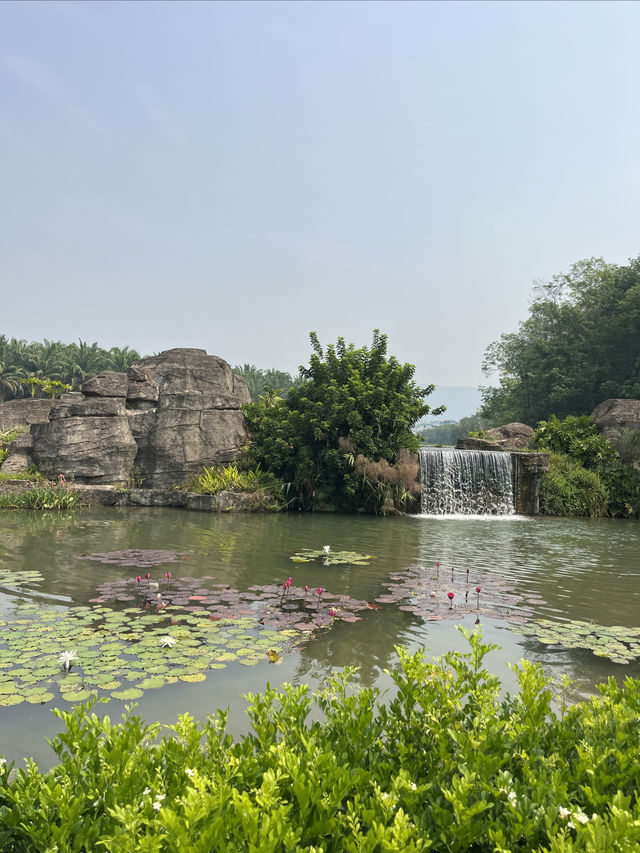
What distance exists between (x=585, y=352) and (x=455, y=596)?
1331 inches

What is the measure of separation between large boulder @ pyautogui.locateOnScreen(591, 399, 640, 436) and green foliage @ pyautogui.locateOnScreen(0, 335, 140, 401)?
143 feet

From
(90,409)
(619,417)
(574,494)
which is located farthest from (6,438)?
(619,417)

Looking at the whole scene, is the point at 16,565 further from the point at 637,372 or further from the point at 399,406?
the point at 637,372

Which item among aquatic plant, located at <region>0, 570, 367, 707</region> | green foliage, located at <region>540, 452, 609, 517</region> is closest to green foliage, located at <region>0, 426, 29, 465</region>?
aquatic plant, located at <region>0, 570, 367, 707</region>

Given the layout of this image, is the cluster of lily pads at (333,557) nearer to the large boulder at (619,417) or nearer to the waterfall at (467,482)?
the waterfall at (467,482)

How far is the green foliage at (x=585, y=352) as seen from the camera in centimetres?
3375

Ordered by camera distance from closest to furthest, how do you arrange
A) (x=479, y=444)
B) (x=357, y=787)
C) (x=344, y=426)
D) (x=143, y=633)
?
(x=357, y=787), (x=143, y=633), (x=344, y=426), (x=479, y=444)

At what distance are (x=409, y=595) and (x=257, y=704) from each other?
5105 millimetres

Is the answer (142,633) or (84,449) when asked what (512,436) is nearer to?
(84,449)

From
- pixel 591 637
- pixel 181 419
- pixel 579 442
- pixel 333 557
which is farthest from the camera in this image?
pixel 579 442

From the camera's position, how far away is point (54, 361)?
55375 mm

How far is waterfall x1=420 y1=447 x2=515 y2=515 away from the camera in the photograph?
19234 mm

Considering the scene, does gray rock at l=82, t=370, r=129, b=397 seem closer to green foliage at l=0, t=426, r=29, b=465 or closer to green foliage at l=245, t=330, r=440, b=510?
green foliage at l=0, t=426, r=29, b=465

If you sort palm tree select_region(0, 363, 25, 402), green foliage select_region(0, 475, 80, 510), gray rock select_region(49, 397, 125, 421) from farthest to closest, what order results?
1. palm tree select_region(0, 363, 25, 402)
2. gray rock select_region(49, 397, 125, 421)
3. green foliage select_region(0, 475, 80, 510)
